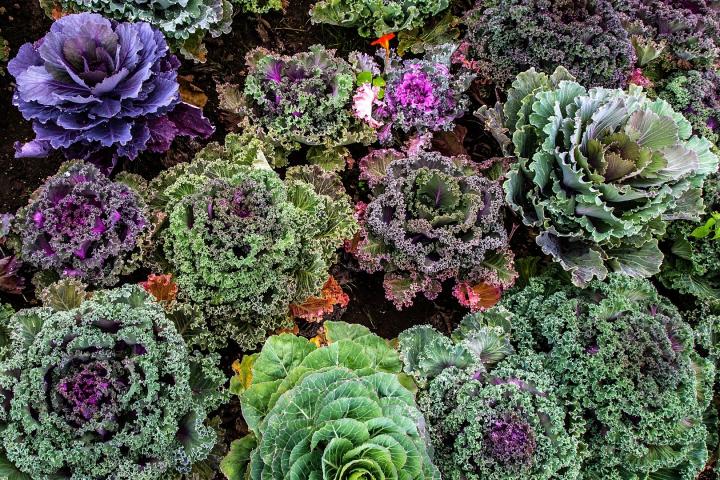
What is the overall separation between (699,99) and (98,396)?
198 inches

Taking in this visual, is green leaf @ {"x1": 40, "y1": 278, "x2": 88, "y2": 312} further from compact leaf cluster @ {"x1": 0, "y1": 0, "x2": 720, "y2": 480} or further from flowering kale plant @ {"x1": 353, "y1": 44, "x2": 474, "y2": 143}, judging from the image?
flowering kale plant @ {"x1": 353, "y1": 44, "x2": 474, "y2": 143}

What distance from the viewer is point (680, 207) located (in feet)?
14.7

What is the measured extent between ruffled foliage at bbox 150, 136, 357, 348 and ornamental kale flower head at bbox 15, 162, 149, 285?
28 centimetres

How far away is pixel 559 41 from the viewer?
476cm

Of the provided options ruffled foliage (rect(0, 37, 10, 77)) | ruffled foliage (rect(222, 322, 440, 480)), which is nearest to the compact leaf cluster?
ruffled foliage (rect(222, 322, 440, 480))

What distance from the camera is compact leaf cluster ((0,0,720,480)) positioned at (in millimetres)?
3418

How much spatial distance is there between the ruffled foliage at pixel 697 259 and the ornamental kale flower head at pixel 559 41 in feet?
4.08

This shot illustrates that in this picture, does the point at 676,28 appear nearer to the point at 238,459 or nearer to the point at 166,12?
the point at 166,12

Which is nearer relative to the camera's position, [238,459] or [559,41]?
[238,459]

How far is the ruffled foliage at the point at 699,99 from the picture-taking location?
4832 mm

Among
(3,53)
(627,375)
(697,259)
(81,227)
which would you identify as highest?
(3,53)

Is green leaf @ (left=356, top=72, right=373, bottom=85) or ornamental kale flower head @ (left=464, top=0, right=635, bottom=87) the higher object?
ornamental kale flower head @ (left=464, top=0, right=635, bottom=87)

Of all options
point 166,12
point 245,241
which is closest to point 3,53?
point 166,12

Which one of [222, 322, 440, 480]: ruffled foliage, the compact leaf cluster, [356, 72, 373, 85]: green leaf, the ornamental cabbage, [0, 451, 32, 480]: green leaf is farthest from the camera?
[356, 72, 373, 85]: green leaf
